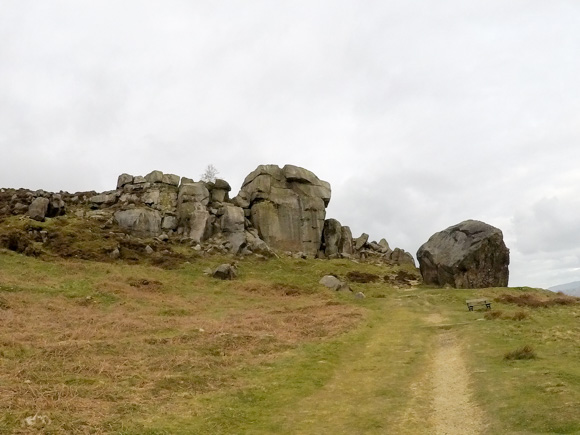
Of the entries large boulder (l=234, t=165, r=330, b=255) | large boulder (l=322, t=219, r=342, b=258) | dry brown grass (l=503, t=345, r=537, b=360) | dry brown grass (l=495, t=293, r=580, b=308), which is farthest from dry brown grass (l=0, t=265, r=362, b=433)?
large boulder (l=322, t=219, r=342, b=258)

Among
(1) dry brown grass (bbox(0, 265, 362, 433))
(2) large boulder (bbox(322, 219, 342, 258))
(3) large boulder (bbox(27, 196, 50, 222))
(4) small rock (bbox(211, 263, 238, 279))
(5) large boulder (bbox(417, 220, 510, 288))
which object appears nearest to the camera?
(1) dry brown grass (bbox(0, 265, 362, 433))

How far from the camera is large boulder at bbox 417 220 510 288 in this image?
5825cm

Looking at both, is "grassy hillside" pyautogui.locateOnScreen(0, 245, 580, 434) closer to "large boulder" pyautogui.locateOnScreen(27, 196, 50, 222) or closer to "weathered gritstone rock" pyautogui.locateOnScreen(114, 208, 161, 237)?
"large boulder" pyautogui.locateOnScreen(27, 196, 50, 222)

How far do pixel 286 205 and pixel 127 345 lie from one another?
61328mm

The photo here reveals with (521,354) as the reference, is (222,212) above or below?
above

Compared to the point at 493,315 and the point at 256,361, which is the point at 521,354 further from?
the point at 493,315

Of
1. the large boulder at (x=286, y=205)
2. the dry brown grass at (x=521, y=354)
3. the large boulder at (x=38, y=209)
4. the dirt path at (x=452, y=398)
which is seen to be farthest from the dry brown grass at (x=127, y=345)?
the large boulder at (x=286, y=205)

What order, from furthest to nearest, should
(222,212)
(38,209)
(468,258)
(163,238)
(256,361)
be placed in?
1. (222,212)
2. (163,238)
3. (38,209)
4. (468,258)
5. (256,361)

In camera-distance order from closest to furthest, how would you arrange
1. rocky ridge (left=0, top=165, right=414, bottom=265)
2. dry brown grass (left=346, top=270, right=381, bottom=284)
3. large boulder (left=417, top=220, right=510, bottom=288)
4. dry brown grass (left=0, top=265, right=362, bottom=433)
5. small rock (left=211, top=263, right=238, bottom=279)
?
dry brown grass (left=0, top=265, right=362, bottom=433), small rock (left=211, top=263, right=238, bottom=279), large boulder (left=417, top=220, right=510, bottom=288), dry brown grass (left=346, top=270, right=381, bottom=284), rocky ridge (left=0, top=165, right=414, bottom=265)

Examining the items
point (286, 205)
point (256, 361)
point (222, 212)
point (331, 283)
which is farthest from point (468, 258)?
point (256, 361)

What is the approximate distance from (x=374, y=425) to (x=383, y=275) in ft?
183

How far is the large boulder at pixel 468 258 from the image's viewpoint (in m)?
58.2

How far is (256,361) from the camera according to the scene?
74.0 feet

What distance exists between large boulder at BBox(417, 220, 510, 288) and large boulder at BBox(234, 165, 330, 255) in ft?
84.7
